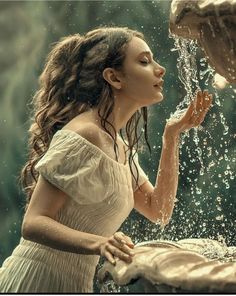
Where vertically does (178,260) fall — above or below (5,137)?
above

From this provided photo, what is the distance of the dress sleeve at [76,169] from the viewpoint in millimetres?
1804

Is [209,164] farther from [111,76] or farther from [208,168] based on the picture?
[111,76]

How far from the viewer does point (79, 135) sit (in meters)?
1.88

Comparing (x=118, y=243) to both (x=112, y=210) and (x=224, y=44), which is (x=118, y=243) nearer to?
(x=112, y=210)

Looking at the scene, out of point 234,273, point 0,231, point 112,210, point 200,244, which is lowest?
point 0,231

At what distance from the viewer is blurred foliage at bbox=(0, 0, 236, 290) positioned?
529 centimetres

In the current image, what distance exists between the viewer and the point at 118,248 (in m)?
1.62

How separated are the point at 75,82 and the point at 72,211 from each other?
0.41 meters

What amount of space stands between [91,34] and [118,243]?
727 millimetres

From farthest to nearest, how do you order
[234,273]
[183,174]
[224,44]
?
1. [183,174]
2. [224,44]
3. [234,273]

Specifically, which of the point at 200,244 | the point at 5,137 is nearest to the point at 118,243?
the point at 200,244

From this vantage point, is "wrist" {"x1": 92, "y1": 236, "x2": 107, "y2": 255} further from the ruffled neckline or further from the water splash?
the water splash

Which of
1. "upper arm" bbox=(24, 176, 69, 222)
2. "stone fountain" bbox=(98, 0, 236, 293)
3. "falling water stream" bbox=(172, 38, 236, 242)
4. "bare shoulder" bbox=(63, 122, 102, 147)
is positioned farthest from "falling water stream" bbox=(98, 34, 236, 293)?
"upper arm" bbox=(24, 176, 69, 222)

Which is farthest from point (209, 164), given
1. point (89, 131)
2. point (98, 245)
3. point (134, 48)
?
point (98, 245)
